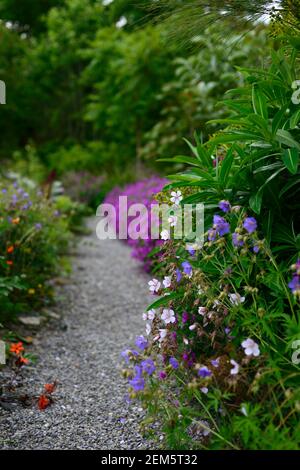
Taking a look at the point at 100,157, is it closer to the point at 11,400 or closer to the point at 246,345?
the point at 11,400

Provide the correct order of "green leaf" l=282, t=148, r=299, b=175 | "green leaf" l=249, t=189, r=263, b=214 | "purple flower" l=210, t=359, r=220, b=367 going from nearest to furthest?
1. "purple flower" l=210, t=359, r=220, b=367
2. "green leaf" l=282, t=148, r=299, b=175
3. "green leaf" l=249, t=189, r=263, b=214

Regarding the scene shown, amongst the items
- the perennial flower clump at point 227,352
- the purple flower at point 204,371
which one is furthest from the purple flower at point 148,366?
the purple flower at point 204,371

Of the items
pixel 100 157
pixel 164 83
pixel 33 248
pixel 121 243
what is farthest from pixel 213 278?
pixel 100 157

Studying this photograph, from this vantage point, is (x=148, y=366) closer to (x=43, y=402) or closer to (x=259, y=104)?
(x=43, y=402)

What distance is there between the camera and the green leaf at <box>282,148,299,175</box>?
77.5 inches

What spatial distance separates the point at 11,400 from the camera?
2539 millimetres

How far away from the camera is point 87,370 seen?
120 inches

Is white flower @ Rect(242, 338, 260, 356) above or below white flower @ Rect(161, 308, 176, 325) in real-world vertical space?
below

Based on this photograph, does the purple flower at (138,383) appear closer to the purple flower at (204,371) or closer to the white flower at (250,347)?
the purple flower at (204,371)

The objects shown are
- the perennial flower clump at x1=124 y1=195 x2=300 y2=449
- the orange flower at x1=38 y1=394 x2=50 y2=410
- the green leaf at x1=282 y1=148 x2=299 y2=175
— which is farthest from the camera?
the orange flower at x1=38 y1=394 x2=50 y2=410

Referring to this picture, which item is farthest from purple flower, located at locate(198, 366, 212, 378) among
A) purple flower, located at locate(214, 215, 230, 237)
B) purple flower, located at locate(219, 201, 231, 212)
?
purple flower, located at locate(219, 201, 231, 212)

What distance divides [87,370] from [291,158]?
181 cm

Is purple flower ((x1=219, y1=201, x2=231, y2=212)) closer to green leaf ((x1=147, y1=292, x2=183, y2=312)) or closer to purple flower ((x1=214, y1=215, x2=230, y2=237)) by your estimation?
purple flower ((x1=214, y1=215, x2=230, y2=237))

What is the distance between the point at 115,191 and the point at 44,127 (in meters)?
7.56
